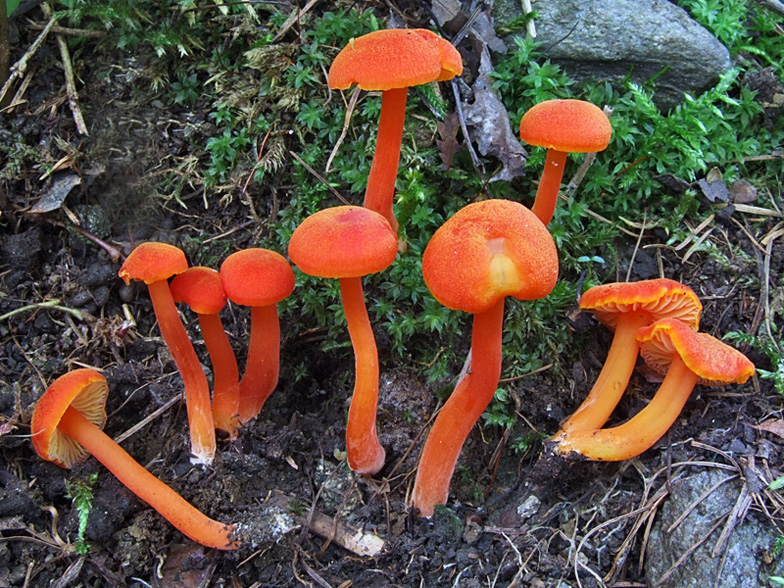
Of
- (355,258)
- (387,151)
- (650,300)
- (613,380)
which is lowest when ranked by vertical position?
(613,380)

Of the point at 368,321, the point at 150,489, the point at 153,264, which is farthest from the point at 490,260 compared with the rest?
the point at 150,489

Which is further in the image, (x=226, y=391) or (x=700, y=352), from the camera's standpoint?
(x=226, y=391)

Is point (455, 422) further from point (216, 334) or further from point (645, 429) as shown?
point (216, 334)

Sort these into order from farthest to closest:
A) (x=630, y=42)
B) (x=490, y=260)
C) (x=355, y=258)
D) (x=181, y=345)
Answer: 1. (x=630, y=42)
2. (x=181, y=345)
3. (x=355, y=258)
4. (x=490, y=260)

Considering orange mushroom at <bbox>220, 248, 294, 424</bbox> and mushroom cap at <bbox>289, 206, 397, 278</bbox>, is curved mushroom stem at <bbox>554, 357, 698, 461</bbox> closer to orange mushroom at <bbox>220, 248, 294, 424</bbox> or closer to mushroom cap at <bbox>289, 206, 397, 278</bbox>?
mushroom cap at <bbox>289, 206, 397, 278</bbox>

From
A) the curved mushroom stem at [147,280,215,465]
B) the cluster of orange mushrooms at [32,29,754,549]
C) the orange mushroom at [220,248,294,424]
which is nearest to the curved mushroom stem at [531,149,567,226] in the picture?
the cluster of orange mushrooms at [32,29,754,549]

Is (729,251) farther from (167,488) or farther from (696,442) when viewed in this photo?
(167,488)
